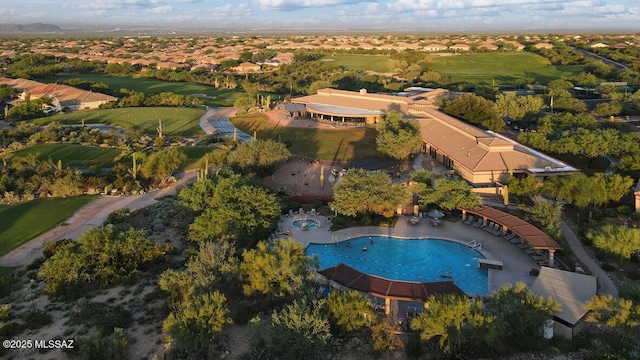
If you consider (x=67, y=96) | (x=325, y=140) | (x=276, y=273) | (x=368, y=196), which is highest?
(x=67, y=96)

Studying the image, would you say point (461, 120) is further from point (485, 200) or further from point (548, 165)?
point (485, 200)

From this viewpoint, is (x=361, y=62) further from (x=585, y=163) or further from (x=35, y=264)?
(x=35, y=264)

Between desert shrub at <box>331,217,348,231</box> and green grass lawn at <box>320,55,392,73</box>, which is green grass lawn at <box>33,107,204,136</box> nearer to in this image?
desert shrub at <box>331,217,348,231</box>

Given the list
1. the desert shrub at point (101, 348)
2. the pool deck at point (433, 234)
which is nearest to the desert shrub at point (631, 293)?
the pool deck at point (433, 234)

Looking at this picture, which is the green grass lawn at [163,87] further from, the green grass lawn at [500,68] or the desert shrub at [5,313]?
the desert shrub at [5,313]

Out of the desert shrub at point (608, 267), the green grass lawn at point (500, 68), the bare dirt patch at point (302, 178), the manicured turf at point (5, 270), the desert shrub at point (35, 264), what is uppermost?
the green grass lawn at point (500, 68)

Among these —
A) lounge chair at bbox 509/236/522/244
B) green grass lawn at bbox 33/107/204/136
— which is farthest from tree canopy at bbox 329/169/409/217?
green grass lawn at bbox 33/107/204/136

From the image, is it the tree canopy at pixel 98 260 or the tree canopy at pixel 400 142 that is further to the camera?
the tree canopy at pixel 400 142

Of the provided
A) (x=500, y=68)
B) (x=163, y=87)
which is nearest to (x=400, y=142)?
(x=163, y=87)
